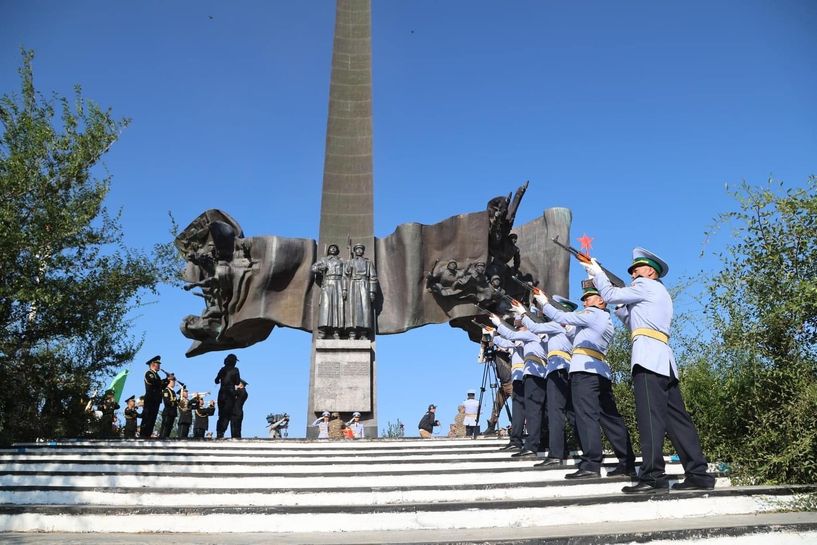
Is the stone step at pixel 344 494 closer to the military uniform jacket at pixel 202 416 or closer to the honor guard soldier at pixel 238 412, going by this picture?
the honor guard soldier at pixel 238 412

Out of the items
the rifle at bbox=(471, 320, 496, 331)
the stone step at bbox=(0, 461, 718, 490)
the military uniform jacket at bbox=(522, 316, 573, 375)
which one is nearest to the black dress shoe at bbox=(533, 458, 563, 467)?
the stone step at bbox=(0, 461, 718, 490)

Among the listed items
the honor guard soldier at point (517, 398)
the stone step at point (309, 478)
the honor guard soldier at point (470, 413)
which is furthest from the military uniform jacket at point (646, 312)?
the honor guard soldier at point (470, 413)

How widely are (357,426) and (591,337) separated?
938 cm

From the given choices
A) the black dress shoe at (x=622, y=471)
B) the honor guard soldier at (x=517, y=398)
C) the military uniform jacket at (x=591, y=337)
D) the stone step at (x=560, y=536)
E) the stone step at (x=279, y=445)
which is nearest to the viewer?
the stone step at (x=560, y=536)

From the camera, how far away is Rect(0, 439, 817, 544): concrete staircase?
4898mm

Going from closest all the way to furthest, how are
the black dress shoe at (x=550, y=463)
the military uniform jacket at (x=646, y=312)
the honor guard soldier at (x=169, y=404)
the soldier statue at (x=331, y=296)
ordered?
the military uniform jacket at (x=646, y=312)
the black dress shoe at (x=550, y=463)
the honor guard soldier at (x=169, y=404)
the soldier statue at (x=331, y=296)

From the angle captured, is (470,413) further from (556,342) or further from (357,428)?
(556,342)

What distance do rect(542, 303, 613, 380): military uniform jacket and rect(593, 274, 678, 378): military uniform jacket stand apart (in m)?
0.74

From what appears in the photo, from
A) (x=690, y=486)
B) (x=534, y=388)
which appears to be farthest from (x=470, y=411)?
(x=690, y=486)

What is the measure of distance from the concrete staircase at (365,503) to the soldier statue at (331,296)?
8.06m

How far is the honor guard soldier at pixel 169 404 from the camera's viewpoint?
565 inches

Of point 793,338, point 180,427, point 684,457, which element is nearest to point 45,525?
point 684,457

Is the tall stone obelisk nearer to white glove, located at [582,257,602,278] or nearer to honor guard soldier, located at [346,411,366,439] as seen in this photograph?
honor guard soldier, located at [346,411,366,439]

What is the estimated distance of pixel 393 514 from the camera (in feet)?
17.5
